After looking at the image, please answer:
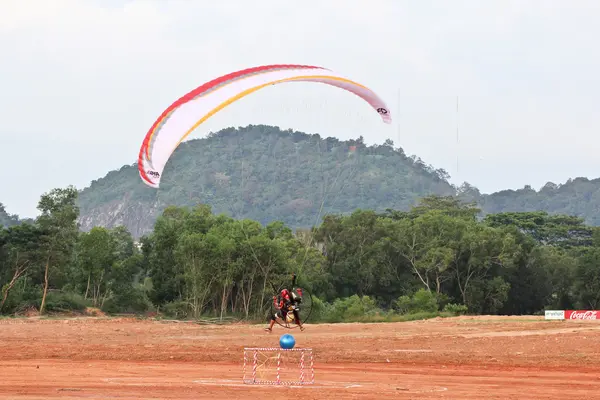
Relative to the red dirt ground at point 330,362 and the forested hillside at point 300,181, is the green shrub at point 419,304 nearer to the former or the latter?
the red dirt ground at point 330,362

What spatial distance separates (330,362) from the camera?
23328 millimetres

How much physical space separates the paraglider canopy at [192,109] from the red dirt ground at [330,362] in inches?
206

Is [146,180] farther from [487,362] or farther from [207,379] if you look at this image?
[487,362]

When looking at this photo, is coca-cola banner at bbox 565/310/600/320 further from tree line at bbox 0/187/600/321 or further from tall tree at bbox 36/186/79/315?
tall tree at bbox 36/186/79/315

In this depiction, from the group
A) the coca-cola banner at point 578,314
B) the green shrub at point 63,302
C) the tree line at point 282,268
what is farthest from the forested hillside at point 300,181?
the coca-cola banner at point 578,314

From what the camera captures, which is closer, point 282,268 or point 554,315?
point 554,315

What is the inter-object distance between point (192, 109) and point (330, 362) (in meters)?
7.69

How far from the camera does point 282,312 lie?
23.8 metres

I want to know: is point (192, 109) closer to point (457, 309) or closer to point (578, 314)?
point (578, 314)

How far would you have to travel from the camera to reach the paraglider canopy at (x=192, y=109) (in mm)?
21812

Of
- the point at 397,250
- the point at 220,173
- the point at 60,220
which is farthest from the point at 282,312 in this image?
the point at 220,173

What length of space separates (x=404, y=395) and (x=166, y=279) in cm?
4255

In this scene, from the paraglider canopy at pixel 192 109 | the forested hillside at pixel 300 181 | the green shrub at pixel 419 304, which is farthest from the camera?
the forested hillside at pixel 300 181

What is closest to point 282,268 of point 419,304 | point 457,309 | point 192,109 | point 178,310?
point 178,310
